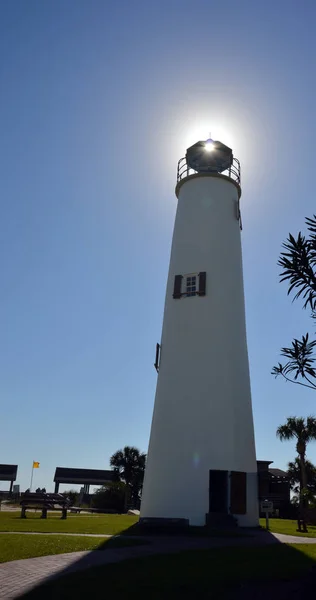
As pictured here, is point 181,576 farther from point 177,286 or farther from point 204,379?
point 177,286

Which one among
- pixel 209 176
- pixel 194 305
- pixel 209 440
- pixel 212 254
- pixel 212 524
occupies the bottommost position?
pixel 212 524

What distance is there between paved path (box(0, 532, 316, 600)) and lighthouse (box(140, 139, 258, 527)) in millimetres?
3727

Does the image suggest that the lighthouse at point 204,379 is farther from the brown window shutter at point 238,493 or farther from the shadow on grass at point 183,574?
the shadow on grass at point 183,574

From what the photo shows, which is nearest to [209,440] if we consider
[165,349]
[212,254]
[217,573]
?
[165,349]

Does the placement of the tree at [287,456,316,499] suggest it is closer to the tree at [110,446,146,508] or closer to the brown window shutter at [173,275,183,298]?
the tree at [110,446,146,508]

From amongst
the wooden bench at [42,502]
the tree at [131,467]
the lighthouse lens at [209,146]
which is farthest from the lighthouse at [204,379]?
the tree at [131,467]

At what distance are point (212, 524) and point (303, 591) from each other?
35.0 ft

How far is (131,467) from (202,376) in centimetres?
3223

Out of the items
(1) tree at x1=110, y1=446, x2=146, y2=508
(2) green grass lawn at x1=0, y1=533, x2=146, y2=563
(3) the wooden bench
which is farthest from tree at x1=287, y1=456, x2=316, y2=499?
(2) green grass lawn at x1=0, y1=533, x2=146, y2=563

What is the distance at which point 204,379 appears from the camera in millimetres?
19250

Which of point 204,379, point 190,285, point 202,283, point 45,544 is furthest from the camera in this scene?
point 190,285

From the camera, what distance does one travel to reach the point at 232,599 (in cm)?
684

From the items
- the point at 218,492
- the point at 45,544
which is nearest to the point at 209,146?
the point at 218,492

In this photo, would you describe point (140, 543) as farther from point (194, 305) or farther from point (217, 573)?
point (194, 305)
